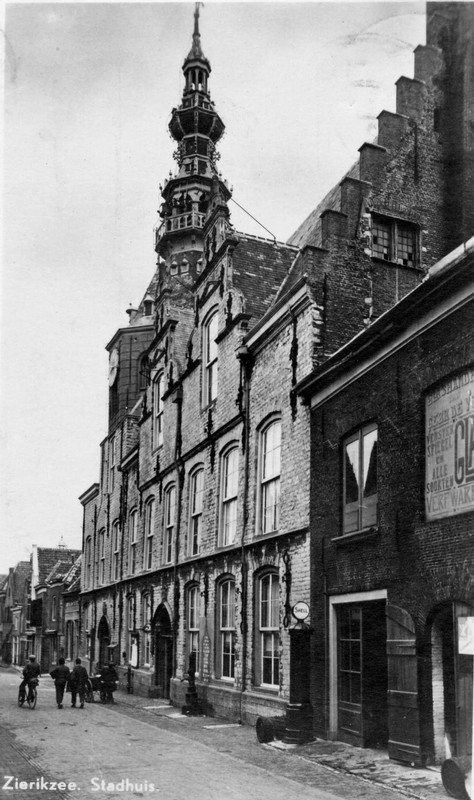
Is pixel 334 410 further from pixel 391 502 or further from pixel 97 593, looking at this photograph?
pixel 97 593

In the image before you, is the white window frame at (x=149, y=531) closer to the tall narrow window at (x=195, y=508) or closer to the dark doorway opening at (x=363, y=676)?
the tall narrow window at (x=195, y=508)

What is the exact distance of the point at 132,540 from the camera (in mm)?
29891

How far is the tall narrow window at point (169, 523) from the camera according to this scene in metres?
24.7

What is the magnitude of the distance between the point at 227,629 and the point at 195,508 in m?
4.42

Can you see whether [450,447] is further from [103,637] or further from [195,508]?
[103,637]

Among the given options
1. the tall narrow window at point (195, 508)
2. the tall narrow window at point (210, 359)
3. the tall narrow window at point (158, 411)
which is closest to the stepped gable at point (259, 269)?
the tall narrow window at point (210, 359)

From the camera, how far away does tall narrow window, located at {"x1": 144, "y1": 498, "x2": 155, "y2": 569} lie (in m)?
27.1

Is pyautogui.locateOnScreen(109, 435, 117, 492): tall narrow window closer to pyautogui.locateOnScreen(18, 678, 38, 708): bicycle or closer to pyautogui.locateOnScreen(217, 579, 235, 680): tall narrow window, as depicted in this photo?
pyautogui.locateOnScreen(18, 678, 38, 708): bicycle

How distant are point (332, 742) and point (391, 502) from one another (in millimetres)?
4286

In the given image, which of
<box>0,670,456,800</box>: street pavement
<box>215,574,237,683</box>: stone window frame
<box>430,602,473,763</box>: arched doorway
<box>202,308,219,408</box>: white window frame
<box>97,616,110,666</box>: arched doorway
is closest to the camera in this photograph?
<box>0,670,456,800</box>: street pavement

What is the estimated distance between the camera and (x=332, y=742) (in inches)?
537

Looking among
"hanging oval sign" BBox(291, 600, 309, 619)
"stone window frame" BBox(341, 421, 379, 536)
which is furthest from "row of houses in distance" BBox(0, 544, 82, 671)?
"stone window frame" BBox(341, 421, 379, 536)

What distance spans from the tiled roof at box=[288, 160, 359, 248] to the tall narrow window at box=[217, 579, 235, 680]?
7982mm

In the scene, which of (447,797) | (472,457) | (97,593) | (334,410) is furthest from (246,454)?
(97,593)
